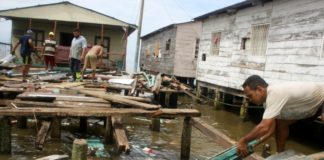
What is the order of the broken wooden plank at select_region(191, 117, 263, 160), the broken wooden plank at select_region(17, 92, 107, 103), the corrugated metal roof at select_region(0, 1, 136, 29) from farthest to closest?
the corrugated metal roof at select_region(0, 1, 136, 29), the broken wooden plank at select_region(17, 92, 107, 103), the broken wooden plank at select_region(191, 117, 263, 160)

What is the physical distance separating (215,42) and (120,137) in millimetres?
13643

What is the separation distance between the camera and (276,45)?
13.5 meters

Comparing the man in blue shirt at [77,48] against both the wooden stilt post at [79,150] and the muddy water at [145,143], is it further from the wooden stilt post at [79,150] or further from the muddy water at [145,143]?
the wooden stilt post at [79,150]

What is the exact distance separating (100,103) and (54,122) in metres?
1.13

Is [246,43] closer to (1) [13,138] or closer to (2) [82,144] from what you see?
(1) [13,138]

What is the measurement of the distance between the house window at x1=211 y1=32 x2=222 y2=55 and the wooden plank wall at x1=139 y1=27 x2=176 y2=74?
7.17 meters

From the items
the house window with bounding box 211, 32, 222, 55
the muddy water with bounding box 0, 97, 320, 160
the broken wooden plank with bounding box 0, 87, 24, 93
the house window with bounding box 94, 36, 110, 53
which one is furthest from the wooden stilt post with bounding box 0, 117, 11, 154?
the house window with bounding box 94, 36, 110, 53

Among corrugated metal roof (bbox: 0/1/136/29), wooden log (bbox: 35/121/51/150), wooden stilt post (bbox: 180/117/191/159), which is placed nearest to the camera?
wooden log (bbox: 35/121/51/150)

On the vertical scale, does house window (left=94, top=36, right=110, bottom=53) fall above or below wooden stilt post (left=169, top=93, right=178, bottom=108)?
above

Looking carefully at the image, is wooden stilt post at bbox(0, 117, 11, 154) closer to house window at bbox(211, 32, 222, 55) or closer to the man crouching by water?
the man crouching by water

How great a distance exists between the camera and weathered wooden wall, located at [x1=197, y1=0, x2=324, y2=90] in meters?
11.3

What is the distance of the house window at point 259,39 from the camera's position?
1459cm

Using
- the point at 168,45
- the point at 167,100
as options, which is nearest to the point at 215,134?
the point at 167,100

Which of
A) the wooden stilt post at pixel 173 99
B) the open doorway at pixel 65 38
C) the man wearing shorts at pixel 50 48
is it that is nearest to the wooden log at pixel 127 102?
the wooden stilt post at pixel 173 99
